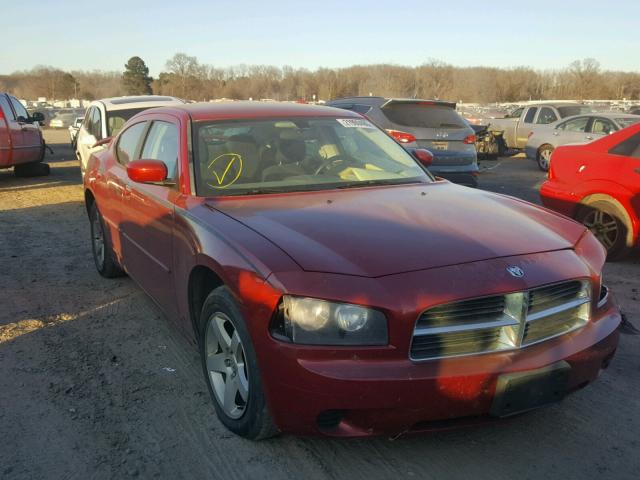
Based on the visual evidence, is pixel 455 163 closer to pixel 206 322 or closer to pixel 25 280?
pixel 25 280

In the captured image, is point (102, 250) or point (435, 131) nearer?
point (102, 250)

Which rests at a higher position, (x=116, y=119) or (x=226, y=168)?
(x=226, y=168)

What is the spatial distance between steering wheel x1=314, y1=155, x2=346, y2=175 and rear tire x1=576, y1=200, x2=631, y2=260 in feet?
11.1

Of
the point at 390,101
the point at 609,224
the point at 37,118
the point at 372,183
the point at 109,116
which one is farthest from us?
the point at 37,118

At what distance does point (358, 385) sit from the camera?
8.00 ft

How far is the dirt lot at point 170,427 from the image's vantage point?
9.13ft

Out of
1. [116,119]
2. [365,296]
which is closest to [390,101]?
[116,119]

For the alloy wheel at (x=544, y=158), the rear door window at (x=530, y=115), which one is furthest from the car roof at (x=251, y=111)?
the rear door window at (x=530, y=115)

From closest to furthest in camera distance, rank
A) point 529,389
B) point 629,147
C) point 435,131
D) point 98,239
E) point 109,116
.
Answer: point 529,389
point 98,239
point 629,147
point 435,131
point 109,116

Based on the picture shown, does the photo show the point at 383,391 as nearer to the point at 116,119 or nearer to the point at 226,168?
the point at 226,168

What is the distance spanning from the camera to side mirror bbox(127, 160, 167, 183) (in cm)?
380

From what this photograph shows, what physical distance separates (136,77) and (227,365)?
96.2 m

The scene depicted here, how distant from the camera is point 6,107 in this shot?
1254 cm

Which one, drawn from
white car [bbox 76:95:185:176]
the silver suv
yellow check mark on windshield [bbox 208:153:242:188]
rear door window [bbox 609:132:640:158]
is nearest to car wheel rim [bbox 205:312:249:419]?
yellow check mark on windshield [bbox 208:153:242:188]
